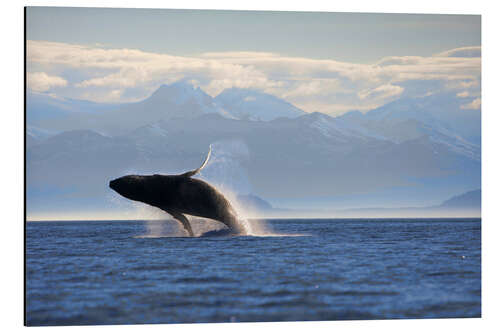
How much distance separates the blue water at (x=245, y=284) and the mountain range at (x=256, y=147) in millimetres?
43579

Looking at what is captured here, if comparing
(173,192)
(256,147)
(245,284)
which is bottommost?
(245,284)

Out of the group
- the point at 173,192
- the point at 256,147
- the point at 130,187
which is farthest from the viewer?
the point at 256,147

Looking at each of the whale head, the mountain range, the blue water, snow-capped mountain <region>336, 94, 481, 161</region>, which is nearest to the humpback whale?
the whale head

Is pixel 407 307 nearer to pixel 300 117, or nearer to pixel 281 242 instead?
pixel 281 242

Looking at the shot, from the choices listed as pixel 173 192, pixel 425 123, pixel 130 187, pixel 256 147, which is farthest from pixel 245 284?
pixel 256 147

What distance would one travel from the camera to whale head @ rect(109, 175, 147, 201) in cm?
2667

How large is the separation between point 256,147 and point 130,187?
98.9m

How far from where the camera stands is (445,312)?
639 inches

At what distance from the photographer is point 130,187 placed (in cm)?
2673

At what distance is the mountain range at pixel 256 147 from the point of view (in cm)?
7975

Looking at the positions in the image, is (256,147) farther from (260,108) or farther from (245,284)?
(245,284)

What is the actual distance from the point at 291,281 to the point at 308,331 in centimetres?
383

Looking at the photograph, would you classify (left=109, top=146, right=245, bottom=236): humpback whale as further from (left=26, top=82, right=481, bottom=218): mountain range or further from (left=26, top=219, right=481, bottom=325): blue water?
(left=26, top=82, right=481, bottom=218): mountain range

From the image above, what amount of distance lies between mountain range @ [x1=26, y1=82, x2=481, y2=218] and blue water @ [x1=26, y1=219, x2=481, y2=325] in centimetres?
4358
